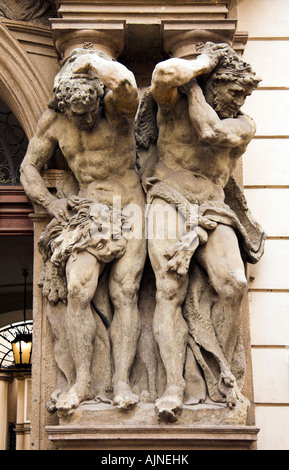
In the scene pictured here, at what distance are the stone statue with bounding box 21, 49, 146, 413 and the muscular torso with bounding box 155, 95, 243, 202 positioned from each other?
25cm

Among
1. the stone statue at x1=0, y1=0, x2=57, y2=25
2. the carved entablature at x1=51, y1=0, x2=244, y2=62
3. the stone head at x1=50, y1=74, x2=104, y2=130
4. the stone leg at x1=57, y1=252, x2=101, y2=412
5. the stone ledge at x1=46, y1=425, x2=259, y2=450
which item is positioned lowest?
the stone ledge at x1=46, y1=425, x2=259, y2=450

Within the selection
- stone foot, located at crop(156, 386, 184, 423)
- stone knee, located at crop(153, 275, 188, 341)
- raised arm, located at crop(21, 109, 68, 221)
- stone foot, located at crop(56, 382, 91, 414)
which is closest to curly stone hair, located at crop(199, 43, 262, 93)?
raised arm, located at crop(21, 109, 68, 221)

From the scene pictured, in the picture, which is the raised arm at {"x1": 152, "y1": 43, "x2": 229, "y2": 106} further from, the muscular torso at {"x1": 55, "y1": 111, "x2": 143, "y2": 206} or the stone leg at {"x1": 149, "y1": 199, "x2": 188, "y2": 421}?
the stone leg at {"x1": 149, "y1": 199, "x2": 188, "y2": 421}

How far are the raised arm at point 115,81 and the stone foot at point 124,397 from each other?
6.20ft

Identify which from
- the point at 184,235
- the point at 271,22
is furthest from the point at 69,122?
the point at 271,22

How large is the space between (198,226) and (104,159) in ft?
2.79

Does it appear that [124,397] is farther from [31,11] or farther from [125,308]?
[31,11]

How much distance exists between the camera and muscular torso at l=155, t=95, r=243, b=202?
5.57 m

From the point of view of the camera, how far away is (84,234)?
211 inches

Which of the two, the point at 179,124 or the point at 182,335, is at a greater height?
the point at 179,124

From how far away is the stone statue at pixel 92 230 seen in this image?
5.25 meters

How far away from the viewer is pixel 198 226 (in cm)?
541

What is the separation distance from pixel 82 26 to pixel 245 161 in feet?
5.62

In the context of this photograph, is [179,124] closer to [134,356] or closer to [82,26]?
[82,26]
